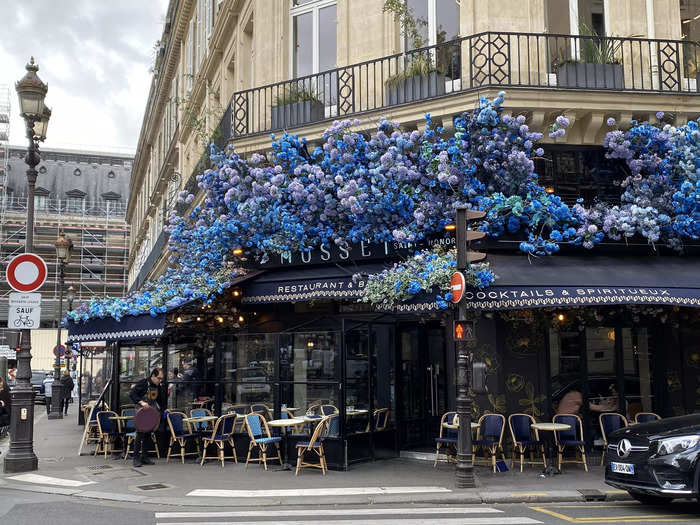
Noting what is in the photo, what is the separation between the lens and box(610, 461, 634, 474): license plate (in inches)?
349

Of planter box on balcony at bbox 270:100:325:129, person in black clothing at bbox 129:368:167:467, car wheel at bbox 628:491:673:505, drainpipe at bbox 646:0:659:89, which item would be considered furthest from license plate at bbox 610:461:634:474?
planter box on balcony at bbox 270:100:325:129

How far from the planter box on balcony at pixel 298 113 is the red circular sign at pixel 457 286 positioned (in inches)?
208

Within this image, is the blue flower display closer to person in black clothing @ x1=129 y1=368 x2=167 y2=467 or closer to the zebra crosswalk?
person in black clothing @ x1=129 y1=368 x2=167 y2=467

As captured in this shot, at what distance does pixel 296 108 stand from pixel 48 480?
806 centimetres

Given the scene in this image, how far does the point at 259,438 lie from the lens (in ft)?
42.7

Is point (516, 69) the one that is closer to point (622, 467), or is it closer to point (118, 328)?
point (622, 467)

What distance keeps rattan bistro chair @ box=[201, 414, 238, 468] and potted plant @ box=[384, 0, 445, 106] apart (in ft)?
21.2

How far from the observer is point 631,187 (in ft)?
43.7

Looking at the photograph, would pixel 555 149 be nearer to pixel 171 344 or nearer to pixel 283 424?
pixel 283 424

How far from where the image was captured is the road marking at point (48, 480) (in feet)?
37.1

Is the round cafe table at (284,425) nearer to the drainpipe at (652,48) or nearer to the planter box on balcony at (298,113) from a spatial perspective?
the planter box on balcony at (298,113)

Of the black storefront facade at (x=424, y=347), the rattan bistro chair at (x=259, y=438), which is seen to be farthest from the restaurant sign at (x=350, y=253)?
the rattan bistro chair at (x=259, y=438)

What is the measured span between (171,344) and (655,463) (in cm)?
953

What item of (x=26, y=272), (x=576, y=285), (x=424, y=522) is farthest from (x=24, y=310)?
(x=576, y=285)
